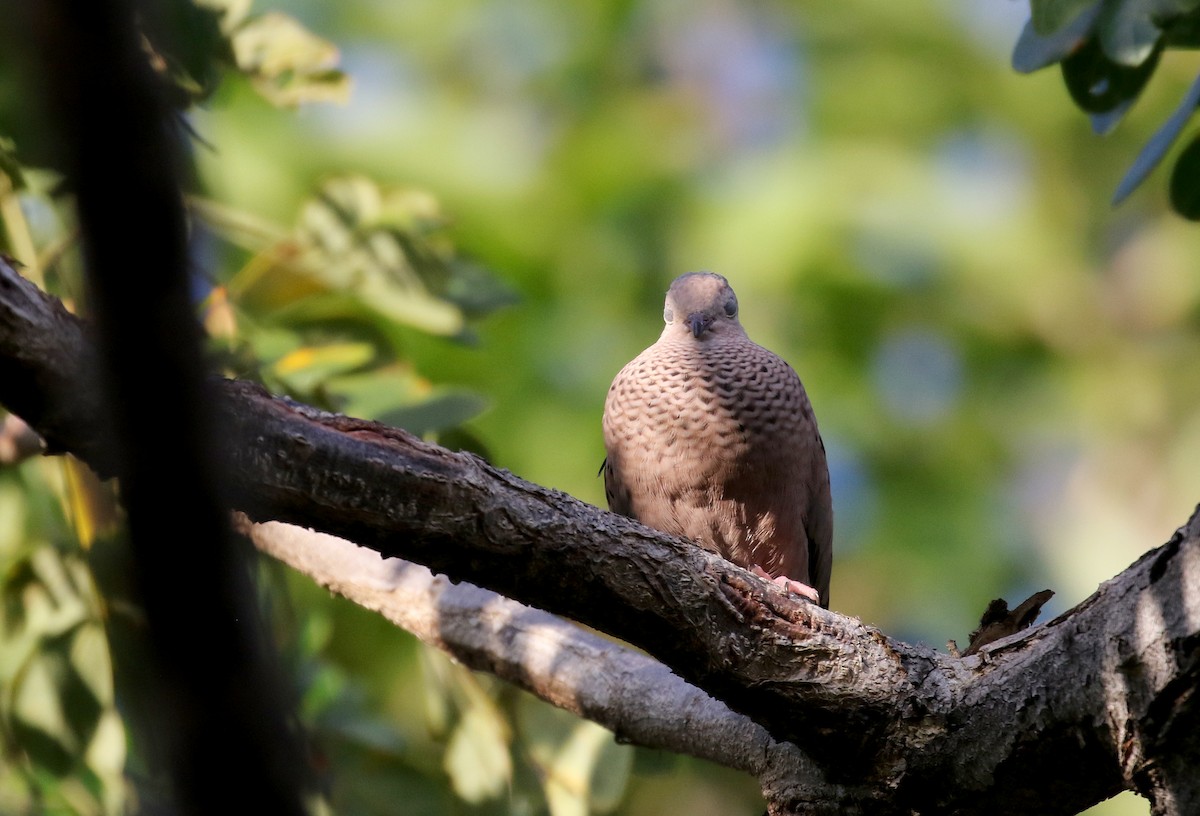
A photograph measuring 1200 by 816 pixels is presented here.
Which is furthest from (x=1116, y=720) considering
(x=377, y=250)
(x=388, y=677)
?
(x=388, y=677)

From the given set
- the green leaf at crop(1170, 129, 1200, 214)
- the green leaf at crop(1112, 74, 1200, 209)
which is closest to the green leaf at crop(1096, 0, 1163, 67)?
the green leaf at crop(1112, 74, 1200, 209)

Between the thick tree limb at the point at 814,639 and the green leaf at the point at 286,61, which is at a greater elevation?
the green leaf at the point at 286,61

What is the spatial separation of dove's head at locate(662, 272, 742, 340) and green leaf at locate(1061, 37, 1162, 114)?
181 centimetres

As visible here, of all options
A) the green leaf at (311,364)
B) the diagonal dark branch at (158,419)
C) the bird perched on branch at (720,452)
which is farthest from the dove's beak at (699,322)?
the diagonal dark branch at (158,419)

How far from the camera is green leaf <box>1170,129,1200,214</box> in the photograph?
9.87 ft

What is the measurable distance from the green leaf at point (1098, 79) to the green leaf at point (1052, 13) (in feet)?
0.89

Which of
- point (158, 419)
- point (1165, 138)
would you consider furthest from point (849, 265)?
point (158, 419)

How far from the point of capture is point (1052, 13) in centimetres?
264

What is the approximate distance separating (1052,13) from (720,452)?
71.2 inches

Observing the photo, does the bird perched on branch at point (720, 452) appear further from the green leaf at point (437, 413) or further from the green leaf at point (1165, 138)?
the green leaf at point (1165, 138)

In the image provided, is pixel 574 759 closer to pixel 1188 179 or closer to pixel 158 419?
pixel 1188 179

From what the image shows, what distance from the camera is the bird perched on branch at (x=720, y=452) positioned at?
4086 mm

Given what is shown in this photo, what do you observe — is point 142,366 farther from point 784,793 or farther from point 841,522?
point 841,522

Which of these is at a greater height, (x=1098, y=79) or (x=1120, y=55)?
(x=1098, y=79)
